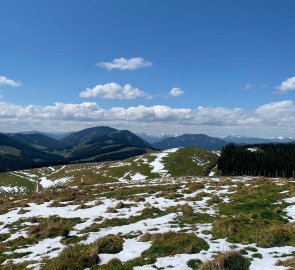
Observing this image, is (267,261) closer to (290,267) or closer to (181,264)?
(290,267)

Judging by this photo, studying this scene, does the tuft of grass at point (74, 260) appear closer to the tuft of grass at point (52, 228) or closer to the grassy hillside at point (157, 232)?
the grassy hillside at point (157, 232)

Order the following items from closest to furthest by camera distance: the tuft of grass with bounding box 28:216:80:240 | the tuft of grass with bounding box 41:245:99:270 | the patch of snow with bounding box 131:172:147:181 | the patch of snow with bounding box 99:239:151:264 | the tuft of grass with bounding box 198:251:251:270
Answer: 1. the tuft of grass with bounding box 198:251:251:270
2. the tuft of grass with bounding box 41:245:99:270
3. the patch of snow with bounding box 99:239:151:264
4. the tuft of grass with bounding box 28:216:80:240
5. the patch of snow with bounding box 131:172:147:181

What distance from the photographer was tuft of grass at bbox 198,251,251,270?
15352mm

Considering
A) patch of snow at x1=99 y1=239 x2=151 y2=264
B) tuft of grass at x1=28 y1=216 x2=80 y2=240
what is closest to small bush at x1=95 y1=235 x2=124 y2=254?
patch of snow at x1=99 y1=239 x2=151 y2=264

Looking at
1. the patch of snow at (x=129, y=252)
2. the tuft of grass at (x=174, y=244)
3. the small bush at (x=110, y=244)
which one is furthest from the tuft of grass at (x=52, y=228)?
the tuft of grass at (x=174, y=244)

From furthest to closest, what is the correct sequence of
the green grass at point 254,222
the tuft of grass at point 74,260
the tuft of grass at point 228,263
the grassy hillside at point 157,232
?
the green grass at point 254,222, the grassy hillside at point 157,232, the tuft of grass at point 74,260, the tuft of grass at point 228,263

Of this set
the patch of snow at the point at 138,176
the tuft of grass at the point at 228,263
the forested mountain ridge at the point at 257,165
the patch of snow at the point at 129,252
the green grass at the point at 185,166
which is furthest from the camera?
the green grass at the point at 185,166

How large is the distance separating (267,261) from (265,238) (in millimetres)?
3034

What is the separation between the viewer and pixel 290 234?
2006 centimetres

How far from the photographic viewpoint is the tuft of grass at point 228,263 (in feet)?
50.4

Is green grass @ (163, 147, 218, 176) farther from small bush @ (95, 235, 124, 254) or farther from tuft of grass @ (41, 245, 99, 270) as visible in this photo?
tuft of grass @ (41, 245, 99, 270)

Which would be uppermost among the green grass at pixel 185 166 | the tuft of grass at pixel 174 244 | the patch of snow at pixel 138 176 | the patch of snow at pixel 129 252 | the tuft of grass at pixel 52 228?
the tuft of grass at pixel 174 244

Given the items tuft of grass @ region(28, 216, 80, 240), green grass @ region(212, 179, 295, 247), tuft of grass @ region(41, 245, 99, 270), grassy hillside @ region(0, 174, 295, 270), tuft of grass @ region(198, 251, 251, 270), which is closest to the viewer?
tuft of grass @ region(198, 251, 251, 270)

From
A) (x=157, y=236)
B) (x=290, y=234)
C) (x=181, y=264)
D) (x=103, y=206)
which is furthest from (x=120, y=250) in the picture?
(x=103, y=206)
